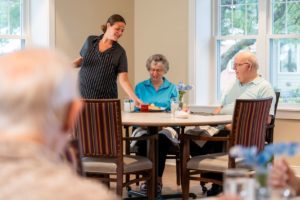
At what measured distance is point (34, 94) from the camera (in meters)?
0.98

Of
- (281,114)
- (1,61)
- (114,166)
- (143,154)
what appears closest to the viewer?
(1,61)

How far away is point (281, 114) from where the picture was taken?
554 cm

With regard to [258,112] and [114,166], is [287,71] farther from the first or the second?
[114,166]

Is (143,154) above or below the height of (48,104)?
below

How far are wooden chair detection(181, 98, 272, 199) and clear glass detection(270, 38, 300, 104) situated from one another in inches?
63.2

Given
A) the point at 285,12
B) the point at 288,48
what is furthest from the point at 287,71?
the point at 285,12

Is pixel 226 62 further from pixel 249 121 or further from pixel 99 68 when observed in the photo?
pixel 249 121

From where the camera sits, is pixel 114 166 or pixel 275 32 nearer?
pixel 114 166

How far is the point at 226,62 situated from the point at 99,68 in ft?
6.53

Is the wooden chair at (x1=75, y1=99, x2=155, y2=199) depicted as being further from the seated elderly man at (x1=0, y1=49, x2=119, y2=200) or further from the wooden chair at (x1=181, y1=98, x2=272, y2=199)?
the seated elderly man at (x1=0, y1=49, x2=119, y2=200)

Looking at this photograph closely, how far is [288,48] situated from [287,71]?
9.1 inches

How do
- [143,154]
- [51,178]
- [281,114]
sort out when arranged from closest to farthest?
1. [51,178]
2. [143,154]
3. [281,114]

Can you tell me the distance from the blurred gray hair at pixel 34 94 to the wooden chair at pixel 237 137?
294 cm

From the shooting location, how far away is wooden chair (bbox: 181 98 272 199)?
3.94 metres
